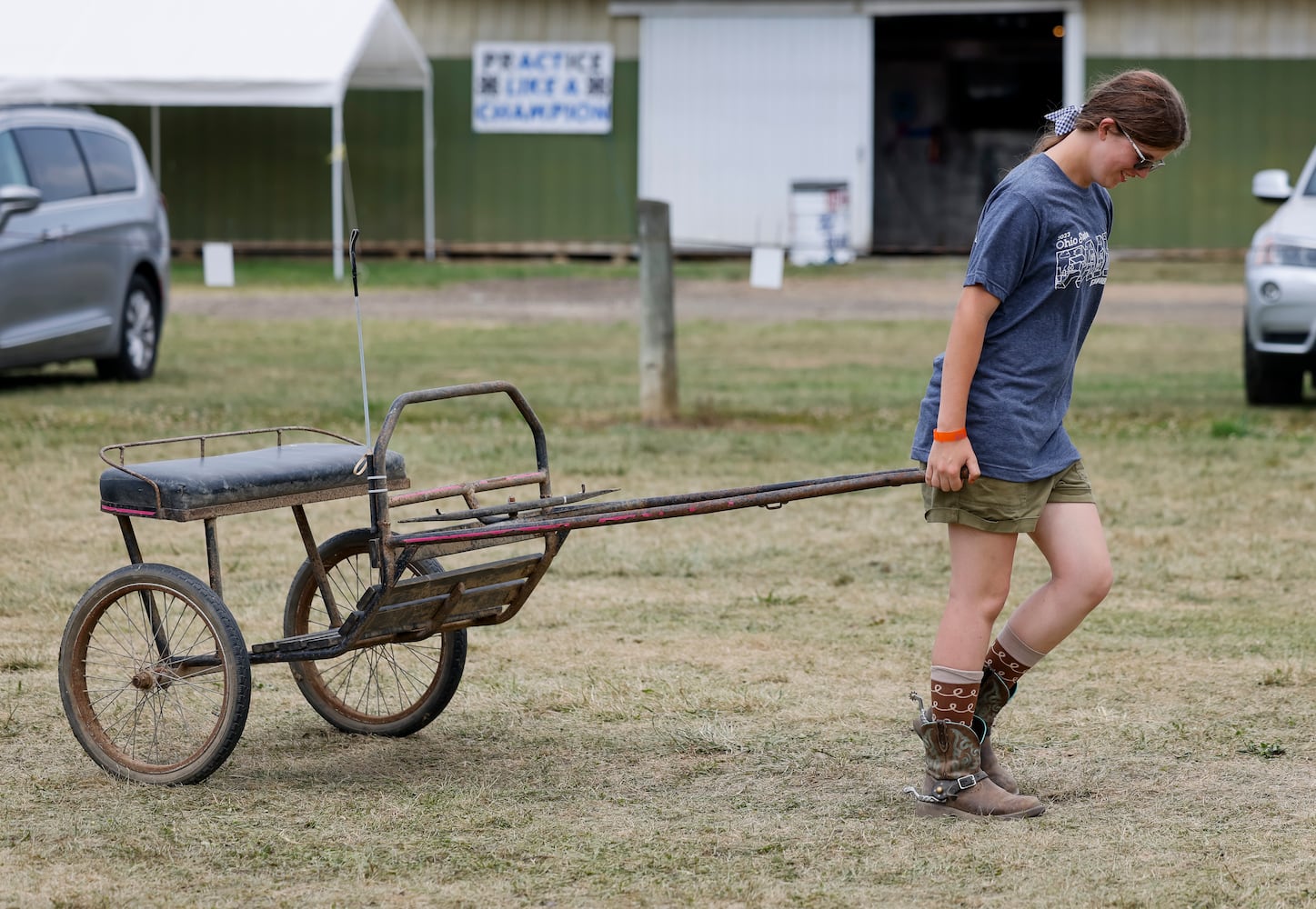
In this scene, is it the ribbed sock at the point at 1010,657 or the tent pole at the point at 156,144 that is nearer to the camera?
the ribbed sock at the point at 1010,657

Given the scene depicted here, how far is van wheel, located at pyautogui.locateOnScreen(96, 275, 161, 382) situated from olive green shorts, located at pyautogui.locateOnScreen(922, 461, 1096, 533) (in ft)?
33.5

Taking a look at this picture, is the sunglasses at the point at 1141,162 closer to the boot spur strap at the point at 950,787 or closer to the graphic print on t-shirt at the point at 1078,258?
the graphic print on t-shirt at the point at 1078,258

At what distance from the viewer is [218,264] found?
44.3 feet

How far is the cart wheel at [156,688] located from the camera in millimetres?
4621

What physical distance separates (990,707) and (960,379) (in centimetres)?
89

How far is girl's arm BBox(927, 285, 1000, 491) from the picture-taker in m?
4.18

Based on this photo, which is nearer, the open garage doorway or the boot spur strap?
the boot spur strap

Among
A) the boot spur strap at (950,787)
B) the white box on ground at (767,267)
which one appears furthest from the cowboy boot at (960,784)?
the white box on ground at (767,267)

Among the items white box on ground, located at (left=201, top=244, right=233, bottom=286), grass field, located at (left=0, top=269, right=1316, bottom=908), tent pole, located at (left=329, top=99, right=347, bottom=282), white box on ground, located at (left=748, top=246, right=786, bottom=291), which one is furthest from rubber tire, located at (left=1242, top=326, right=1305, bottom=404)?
tent pole, located at (left=329, top=99, right=347, bottom=282)

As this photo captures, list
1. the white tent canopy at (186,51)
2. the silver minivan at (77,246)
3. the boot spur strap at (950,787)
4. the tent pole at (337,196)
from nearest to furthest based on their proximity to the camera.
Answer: the boot spur strap at (950,787)
the silver minivan at (77,246)
the white tent canopy at (186,51)
the tent pole at (337,196)

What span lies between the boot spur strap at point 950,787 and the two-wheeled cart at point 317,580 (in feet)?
2.33

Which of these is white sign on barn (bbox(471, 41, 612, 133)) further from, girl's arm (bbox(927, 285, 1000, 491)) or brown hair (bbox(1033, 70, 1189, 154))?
girl's arm (bbox(927, 285, 1000, 491))

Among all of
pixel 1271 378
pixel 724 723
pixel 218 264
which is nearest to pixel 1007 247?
pixel 724 723

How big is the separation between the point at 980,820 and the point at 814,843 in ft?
1.37
